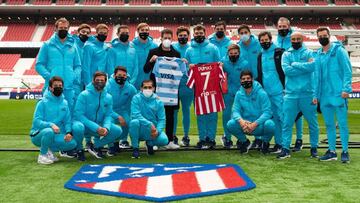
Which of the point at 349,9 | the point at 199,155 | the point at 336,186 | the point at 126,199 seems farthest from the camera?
the point at 349,9

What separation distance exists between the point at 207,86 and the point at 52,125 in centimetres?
272

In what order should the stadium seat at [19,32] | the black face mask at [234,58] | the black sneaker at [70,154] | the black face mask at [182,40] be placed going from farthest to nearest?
the stadium seat at [19,32] → the black face mask at [182,40] → the black face mask at [234,58] → the black sneaker at [70,154]

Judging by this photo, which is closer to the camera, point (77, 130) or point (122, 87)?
point (77, 130)

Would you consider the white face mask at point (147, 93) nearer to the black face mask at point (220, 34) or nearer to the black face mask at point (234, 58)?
the black face mask at point (234, 58)

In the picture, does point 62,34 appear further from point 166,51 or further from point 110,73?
point 166,51

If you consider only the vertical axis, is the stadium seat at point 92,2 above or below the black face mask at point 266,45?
above

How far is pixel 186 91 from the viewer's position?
7.73 meters

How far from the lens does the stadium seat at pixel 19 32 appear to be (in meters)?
41.8

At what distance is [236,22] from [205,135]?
1471 inches

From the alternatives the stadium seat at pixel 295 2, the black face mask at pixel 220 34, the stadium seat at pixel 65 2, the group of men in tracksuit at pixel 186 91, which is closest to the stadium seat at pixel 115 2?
the stadium seat at pixel 65 2

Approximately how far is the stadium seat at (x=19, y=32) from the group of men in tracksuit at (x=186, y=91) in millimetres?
37165

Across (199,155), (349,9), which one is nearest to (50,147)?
(199,155)

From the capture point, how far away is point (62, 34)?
6.65m

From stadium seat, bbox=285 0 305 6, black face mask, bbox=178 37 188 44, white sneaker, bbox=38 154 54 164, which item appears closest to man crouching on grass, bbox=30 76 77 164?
white sneaker, bbox=38 154 54 164
